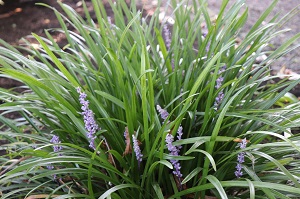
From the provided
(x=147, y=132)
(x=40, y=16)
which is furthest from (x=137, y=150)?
(x=40, y=16)

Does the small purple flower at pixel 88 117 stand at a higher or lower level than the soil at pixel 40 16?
lower

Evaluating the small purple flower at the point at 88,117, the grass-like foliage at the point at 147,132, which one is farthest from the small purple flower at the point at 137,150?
the small purple flower at the point at 88,117

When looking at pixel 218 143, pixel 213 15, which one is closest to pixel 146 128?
pixel 218 143

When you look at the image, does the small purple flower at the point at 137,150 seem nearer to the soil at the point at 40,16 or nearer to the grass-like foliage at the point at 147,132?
the grass-like foliage at the point at 147,132

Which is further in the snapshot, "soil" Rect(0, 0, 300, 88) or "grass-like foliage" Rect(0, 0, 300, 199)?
"soil" Rect(0, 0, 300, 88)

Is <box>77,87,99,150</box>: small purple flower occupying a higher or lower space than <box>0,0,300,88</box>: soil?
lower

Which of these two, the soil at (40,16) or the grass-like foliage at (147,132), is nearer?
the grass-like foliage at (147,132)

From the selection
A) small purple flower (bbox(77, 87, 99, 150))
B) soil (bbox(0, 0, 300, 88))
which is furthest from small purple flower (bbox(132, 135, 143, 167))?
soil (bbox(0, 0, 300, 88))

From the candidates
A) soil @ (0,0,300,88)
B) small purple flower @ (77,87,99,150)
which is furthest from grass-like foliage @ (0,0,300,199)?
soil @ (0,0,300,88)

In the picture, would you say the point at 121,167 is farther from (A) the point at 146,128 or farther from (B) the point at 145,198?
(A) the point at 146,128

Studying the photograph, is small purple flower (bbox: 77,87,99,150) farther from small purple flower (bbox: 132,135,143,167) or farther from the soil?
the soil

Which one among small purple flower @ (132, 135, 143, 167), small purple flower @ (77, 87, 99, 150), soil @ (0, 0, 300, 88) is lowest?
Answer: small purple flower @ (132, 135, 143, 167)
